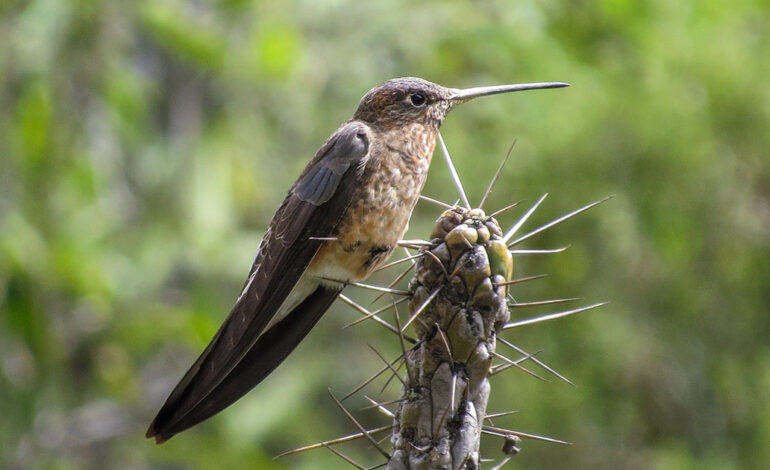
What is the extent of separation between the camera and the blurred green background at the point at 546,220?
22.1 feet

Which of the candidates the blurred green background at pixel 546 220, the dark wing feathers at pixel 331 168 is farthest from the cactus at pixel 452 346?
the blurred green background at pixel 546 220

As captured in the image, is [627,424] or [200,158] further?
[200,158]

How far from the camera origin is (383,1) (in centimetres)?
962

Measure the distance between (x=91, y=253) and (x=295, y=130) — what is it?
3777mm

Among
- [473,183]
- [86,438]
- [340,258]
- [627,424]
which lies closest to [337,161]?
[340,258]

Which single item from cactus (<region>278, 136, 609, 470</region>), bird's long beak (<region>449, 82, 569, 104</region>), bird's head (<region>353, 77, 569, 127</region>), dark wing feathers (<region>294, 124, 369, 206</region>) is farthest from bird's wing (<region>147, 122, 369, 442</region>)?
cactus (<region>278, 136, 609, 470</region>)

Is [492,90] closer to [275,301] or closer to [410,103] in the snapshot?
[410,103]

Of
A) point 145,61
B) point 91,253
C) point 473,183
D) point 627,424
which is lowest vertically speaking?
point 627,424

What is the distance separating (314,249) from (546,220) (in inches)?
131

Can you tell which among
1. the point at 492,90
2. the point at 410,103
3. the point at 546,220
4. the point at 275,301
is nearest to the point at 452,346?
the point at 275,301

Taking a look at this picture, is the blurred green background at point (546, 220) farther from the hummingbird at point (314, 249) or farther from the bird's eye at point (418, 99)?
the hummingbird at point (314, 249)

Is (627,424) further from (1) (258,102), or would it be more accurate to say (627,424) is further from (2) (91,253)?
(1) (258,102)

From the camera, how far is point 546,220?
682cm

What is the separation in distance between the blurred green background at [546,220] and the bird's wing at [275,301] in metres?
3.13
